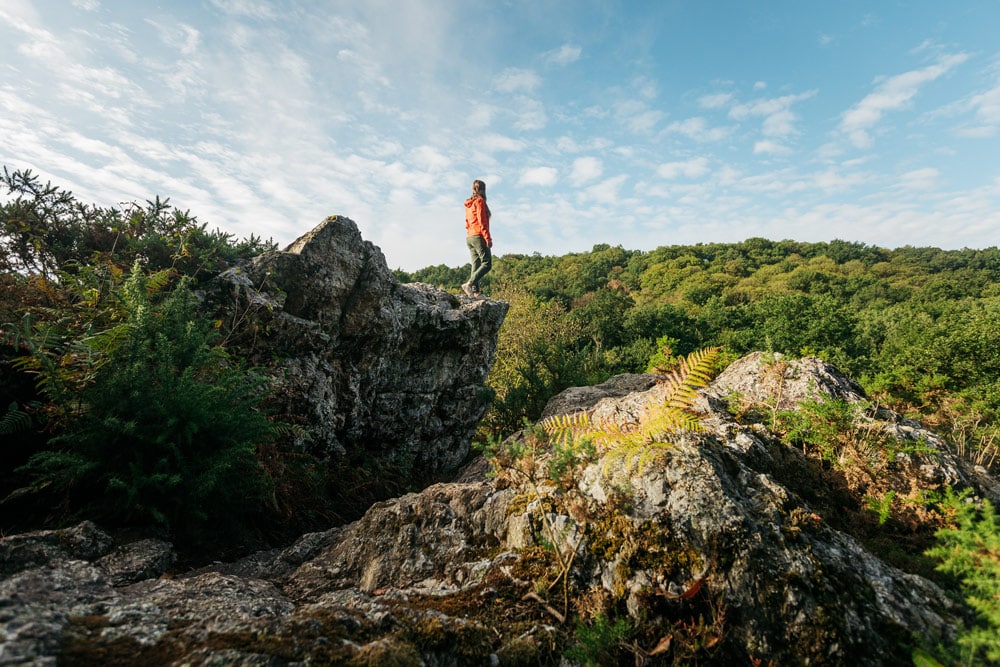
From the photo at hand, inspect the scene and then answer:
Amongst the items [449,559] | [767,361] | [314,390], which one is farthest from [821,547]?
[314,390]

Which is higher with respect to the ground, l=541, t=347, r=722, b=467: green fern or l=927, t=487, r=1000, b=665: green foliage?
l=541, t=347, r=722, b=467: green fern

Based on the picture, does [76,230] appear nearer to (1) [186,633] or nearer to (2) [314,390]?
(2) [314,390]

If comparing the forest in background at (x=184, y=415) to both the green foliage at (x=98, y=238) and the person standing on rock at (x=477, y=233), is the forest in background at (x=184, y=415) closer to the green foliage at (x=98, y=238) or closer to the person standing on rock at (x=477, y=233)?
the green foliage at (x=98, y=238)

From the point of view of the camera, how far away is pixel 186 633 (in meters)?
1.77

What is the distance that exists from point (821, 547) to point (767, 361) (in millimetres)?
3268

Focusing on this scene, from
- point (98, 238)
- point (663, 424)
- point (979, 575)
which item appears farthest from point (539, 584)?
point (98, 238)

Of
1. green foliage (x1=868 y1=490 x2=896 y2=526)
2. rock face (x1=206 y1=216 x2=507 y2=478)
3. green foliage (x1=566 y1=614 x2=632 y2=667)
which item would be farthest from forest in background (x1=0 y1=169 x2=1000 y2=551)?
green foliage (x1=868 y1=490 x2=896 y2=526)

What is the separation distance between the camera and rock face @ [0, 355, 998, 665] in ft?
5.91

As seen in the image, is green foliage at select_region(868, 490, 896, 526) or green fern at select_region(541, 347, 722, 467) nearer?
green fern at select_region(541, 347, 722, 467)

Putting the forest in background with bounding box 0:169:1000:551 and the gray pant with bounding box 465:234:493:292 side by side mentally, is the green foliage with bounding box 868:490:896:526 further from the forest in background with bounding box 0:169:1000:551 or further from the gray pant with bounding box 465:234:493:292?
the gray pant with bounding box 465:234:493:292

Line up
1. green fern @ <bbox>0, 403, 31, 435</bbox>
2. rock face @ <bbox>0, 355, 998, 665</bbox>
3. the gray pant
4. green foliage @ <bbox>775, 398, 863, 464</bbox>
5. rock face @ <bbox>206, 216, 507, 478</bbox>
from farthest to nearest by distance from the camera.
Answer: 1. the gray pant
2. rock face @ <bbox>206, 216, 507, 478</bbox>
3. green foliage @ <bbox>775, 398, 863, 464</bbox>
4. green fern @ <bbox>0, 403, 31, 435</bbox>
5. rock face @ <bbox>0, 355, 998, 665</bbox>

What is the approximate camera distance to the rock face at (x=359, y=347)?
18.9ft

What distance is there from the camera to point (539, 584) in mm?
2482

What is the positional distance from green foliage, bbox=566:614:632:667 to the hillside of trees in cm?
259
